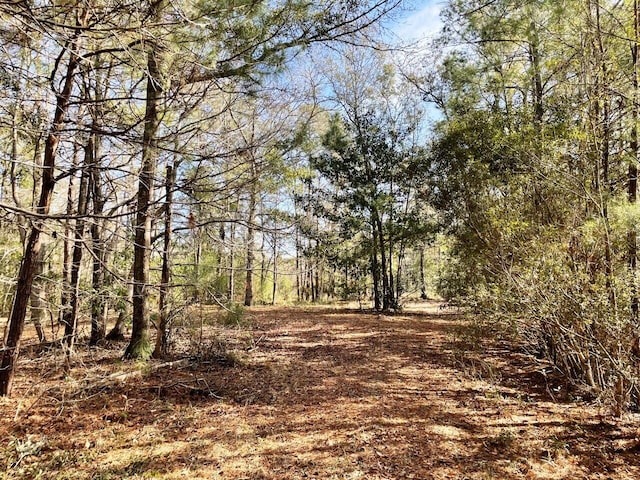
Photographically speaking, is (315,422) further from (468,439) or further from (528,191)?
(528,191)

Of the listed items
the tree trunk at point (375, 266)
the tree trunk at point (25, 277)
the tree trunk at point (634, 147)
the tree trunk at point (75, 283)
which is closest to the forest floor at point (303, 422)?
the tree trunk at point (25, 277)

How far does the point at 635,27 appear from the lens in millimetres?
3146

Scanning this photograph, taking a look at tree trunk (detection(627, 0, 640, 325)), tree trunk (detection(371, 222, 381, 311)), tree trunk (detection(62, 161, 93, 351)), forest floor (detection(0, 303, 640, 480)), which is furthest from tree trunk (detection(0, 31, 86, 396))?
tree trunk (detection(371, 222, 381, 311))

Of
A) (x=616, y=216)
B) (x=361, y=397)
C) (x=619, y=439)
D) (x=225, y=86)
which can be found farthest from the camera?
(x=361, y=397)

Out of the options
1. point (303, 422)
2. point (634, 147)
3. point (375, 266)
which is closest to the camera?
point (634, 147)

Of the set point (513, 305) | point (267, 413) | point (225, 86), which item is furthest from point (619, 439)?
point (225, 86)

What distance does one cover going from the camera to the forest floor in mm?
2570

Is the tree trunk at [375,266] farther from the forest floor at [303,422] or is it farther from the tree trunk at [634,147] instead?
the tree trunk at [634,147]

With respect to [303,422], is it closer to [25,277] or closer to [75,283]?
[25,277]

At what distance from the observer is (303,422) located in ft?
11.0

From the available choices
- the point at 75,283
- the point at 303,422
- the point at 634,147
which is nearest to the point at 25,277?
the point at 75,283

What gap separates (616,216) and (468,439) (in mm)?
2294

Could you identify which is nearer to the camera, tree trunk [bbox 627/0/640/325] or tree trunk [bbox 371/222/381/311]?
tree trunk [bbox 627/0/640/325]

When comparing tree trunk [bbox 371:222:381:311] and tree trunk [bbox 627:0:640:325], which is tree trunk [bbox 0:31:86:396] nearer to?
tree trunk [bbox 627:0:640:325]
